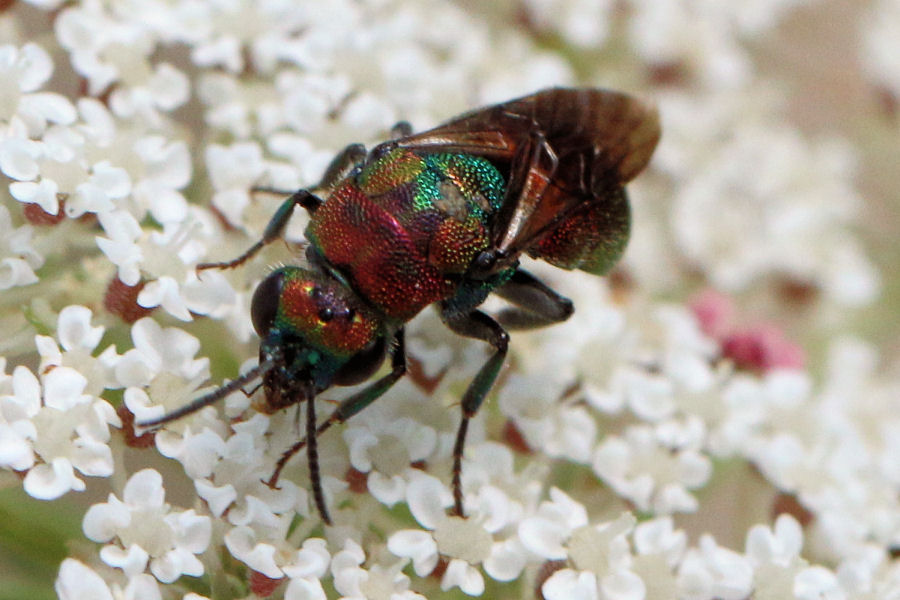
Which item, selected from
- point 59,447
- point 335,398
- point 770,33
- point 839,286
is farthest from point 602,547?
point 770,33

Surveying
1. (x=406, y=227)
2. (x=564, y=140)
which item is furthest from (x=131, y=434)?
(x=564, y=140)

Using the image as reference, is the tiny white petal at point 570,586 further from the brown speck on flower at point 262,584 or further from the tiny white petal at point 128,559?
the tiny white petal at point 128,559

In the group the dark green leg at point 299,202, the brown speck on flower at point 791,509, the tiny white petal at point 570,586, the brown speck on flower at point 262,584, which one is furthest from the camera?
the brown speck on flower at point 791,509

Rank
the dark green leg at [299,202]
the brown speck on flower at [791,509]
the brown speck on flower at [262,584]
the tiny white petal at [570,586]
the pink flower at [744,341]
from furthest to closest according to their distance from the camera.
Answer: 1. the pink flower at [744,341]
2. the brown speck on flower at [791,509]
3. the dark green leg at [299,202]
4. the tiny white petal at [570,586]
5. the brown speck on flower at [262,584]

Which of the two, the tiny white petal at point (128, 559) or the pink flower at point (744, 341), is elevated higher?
the pink flower at point (744, 341)

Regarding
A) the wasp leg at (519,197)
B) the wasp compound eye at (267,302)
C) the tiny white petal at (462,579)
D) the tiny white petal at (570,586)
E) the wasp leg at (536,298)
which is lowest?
the tiny white petal at (462,579)

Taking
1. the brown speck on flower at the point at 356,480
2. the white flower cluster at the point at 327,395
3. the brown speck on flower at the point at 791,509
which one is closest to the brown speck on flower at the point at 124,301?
the white flower cluster at the point at 327,395
